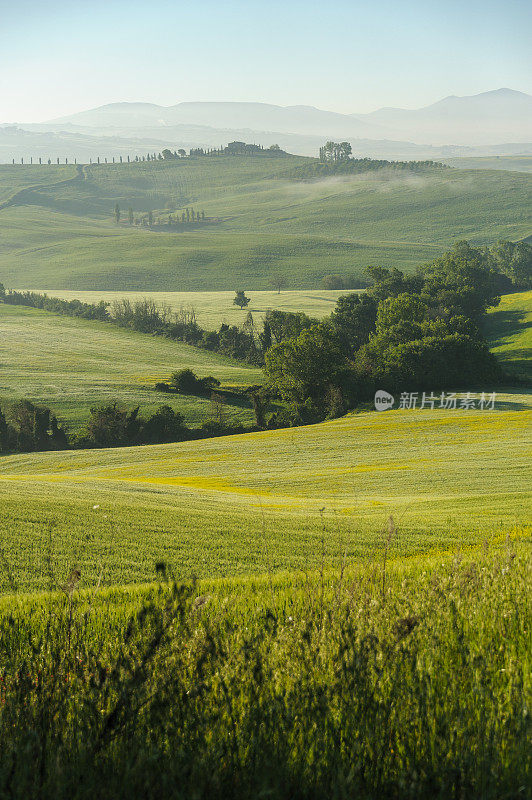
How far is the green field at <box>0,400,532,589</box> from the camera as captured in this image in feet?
38.0

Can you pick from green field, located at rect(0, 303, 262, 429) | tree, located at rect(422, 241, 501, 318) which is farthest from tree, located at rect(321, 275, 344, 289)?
green field, located at rect(0, 303, 262, 429)

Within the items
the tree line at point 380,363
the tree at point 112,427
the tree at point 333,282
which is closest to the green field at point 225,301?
the tree at point 333,282

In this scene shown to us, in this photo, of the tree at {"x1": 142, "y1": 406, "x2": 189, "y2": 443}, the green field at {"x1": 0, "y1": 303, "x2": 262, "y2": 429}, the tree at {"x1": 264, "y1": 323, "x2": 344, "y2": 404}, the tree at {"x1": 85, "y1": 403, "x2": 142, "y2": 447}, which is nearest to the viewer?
the tree at {"x1": 85, "y1": 403, "x2": 142, "y2": 447}

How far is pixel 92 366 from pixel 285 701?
104879mm

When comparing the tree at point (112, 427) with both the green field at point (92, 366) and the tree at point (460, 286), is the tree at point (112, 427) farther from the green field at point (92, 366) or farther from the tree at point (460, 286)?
the tree at point (460, 286)

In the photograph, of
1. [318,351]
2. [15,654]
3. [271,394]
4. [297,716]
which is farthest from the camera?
[271,394]

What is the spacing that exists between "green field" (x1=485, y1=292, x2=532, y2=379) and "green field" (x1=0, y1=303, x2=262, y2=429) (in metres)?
37.1

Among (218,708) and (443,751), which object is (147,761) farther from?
(443,751)

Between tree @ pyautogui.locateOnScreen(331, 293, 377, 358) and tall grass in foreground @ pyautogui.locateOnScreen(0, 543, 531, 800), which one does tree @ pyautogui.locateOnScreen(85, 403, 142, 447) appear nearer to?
tree @ pyautogui.locateOnScreen(331, 293, 377, 358)

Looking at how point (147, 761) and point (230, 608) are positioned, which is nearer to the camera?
point (147, 761)

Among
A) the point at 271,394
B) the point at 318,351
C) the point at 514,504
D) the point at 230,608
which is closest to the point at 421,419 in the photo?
the point at 318,351

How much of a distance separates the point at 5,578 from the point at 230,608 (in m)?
5.24

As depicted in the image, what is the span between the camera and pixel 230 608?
17.8 feet

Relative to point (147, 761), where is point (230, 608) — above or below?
below
